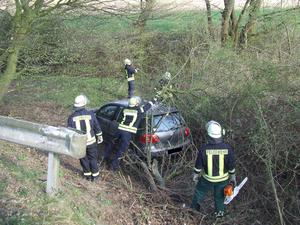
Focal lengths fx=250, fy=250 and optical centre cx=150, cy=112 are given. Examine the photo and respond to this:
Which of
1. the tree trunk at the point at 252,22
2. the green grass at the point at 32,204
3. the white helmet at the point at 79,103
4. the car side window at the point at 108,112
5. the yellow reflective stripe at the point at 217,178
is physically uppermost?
the tree trunk at the point at 252,22

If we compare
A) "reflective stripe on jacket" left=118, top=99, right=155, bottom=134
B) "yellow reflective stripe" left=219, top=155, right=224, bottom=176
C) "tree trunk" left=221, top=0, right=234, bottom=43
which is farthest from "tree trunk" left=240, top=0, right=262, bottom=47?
"yellow reflective stripe" left=219, top=155, right=224, bottom=176

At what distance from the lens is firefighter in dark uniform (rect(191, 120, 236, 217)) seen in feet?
12.5

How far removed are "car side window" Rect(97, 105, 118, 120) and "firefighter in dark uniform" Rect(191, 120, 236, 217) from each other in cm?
336

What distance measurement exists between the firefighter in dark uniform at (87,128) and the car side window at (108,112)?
153cm

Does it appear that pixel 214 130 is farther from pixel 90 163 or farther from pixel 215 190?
pixel 90 163

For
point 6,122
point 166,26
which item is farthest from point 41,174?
point 166,26

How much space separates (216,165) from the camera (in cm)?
384

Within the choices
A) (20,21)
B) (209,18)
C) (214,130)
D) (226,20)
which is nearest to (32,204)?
(214,130)

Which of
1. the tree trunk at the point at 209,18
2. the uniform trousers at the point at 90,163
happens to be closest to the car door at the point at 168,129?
the uniform trousers at the point at 90,163

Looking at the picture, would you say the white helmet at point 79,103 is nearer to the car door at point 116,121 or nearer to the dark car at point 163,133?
the dark car at point 163,133

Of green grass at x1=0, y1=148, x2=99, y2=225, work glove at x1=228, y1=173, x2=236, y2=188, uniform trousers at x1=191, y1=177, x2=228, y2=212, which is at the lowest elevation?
uniform trousers at x1=191, y1=177, x2=228, y2=212

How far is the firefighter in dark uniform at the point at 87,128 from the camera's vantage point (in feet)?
16.1

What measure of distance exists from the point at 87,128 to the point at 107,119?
1.83 meters

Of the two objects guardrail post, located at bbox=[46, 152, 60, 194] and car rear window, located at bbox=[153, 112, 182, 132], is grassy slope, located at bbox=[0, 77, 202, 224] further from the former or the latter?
car rear window, located at bbox=[153, 112, 182, 132]
